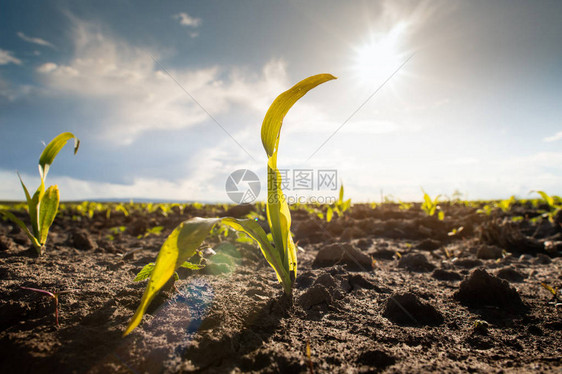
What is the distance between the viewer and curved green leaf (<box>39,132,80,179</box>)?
77.7 inches

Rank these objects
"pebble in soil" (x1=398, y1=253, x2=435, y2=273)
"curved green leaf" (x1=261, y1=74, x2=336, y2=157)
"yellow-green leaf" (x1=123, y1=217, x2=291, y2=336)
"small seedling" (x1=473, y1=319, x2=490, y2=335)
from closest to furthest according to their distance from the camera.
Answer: "yellow-green leaf" (x1=123, y1=217, x2=291, y2=336) < "curved green leaf" (x1=261, y1=74, x2=336, y2=157) < "small seedling" (x1=473, y1=319, x2=490, y2=335) < "pebble in soil" (x1=398, y1=253, x2=435, y2=273)

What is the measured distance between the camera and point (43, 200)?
6.65 ft

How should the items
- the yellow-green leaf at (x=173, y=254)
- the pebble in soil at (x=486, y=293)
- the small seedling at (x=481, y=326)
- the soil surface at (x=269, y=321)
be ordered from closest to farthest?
1. the yellow-green leaf at (x=173, y=254)
2. the soil surface at (x=269, y=321)
3. the small seedling at (x=481, y=326)
4. the pebble in soil at (x=486, y=293)

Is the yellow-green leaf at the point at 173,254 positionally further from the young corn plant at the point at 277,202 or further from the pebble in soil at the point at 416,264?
the pebble in soil at the point at 416,264

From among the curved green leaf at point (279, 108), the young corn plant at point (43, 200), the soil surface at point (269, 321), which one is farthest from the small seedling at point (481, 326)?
the young corn plant at point (43, 200)

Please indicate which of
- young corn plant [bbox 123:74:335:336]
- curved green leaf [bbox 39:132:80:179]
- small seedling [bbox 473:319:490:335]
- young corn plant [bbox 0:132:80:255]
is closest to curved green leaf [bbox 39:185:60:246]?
young corn plant [bbox 0:132:80:255]

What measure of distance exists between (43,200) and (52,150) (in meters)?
0.37

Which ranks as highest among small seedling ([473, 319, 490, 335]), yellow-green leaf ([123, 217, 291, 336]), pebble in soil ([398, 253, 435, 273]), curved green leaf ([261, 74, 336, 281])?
curved green leaf ([261, 74, 336, 281])

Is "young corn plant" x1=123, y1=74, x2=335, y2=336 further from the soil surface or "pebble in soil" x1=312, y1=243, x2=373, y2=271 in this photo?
"pebble in soil" x1=312, y1=243, x2=373, y2=271

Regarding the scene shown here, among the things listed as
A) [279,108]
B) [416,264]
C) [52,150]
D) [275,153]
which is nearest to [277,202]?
[275,153]

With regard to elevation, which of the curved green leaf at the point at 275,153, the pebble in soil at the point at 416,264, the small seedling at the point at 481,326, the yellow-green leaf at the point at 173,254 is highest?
the curved green leaf at the point at 275,153

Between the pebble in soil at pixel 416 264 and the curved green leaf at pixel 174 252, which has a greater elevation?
the curved green leaf at pixel 174 252

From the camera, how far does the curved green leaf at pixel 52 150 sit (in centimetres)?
197

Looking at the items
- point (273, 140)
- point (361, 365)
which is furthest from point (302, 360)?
point (273, 140)
